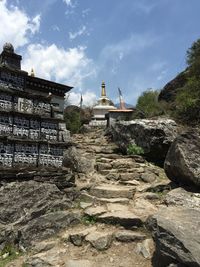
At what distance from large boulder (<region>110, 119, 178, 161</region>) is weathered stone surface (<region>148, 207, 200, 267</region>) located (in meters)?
9.31

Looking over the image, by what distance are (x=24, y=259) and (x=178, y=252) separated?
3.98 metres

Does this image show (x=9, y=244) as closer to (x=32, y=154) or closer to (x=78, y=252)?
(x=78, y=252)

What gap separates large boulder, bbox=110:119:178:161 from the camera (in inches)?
666

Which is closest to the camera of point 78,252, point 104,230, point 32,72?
point 78,252

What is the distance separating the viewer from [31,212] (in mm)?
10102

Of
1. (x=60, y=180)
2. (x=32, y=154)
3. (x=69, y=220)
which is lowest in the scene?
(x=69, y=220)

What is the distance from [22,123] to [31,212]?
11.3 feet

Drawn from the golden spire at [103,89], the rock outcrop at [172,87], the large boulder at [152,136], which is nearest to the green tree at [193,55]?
the rock outcrop at [172,87]

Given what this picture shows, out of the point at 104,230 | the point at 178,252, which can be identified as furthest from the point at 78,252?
the point at 178,252

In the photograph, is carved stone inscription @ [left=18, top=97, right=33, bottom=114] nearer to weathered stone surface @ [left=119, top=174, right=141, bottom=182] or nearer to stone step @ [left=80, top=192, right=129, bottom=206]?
stone step @ [left=80, top=192, right=129, bottom=206]

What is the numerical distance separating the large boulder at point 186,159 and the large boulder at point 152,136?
5.55 metres

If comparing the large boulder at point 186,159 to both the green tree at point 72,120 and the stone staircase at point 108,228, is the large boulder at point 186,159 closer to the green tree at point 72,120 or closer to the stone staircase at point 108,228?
the stone staircase at point 108,228

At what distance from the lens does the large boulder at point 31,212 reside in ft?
30.7

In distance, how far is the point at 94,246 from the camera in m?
8.40
